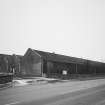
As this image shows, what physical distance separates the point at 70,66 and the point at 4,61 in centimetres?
2714

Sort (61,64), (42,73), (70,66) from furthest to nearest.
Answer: (70,66)
(61,64)
(42,73)

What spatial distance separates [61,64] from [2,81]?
2623cm

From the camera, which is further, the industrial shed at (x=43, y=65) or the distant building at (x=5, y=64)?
the distant building at (x=5, y=64)

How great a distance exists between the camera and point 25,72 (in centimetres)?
4312

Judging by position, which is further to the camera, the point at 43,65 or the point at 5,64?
the point at 5,64

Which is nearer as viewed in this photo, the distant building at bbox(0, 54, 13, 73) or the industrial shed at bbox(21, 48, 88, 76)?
the industrial shed at bbox(21, 48, 88, 76)

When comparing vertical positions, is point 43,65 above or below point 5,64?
above

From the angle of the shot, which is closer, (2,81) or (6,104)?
(6,104)

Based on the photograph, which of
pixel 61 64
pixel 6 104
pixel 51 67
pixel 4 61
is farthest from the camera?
pixel 4 61

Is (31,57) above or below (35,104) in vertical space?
→ above

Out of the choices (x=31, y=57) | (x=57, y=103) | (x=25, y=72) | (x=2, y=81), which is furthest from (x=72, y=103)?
(x=25, y=72)

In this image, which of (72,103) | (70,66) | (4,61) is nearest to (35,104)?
(72,103)

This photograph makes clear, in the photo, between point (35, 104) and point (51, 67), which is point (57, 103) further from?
point (51, 67)

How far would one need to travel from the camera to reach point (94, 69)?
5822cm
